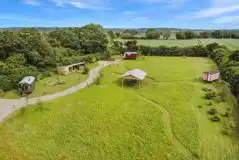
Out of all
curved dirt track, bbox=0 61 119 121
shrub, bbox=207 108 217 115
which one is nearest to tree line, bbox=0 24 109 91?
curved dirt track, bbox=0 61 119 121

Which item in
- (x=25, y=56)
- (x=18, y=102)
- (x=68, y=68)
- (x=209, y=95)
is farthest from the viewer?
(x=68, y=68)

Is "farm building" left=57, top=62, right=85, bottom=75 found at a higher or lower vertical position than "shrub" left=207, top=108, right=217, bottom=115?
higher

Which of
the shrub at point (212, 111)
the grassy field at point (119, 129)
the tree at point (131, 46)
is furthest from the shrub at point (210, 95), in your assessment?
the tree at point (131, 46)

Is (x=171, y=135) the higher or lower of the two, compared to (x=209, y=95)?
lower

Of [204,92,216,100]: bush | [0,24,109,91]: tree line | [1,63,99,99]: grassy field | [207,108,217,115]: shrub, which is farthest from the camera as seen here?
[0,24,109,91]: tree line

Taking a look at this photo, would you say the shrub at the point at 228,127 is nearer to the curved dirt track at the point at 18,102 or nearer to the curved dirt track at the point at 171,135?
the curved dirt track at the point at 171,135

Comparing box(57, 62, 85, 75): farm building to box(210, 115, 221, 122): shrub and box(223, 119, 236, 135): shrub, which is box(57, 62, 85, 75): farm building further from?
box(223, 119, 236, 135): shrub

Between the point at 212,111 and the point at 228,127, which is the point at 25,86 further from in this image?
the point at 228,127

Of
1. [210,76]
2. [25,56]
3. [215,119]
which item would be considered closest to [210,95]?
[215,119]
